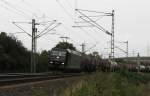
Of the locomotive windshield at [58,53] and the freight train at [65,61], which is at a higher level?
the locomotive windshield at [58,53]

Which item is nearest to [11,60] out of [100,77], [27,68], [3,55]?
[3,55]

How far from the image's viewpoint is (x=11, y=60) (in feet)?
219

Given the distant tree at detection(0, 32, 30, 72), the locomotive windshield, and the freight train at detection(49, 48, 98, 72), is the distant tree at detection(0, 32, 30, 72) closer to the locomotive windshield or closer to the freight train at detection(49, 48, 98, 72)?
the freight train at detection(49, 48, 98, 72)

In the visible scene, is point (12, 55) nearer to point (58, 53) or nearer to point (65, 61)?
point (58, 53)

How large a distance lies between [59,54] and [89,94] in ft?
124

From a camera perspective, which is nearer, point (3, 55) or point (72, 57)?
point (72, 57)

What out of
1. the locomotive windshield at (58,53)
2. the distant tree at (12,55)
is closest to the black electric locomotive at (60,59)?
the locomotive windshield at (58,53)

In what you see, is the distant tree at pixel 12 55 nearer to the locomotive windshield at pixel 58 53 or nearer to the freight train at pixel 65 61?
the freight train at pixel 65 61

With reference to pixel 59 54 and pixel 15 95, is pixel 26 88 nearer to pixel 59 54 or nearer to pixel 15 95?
pixel 15 95

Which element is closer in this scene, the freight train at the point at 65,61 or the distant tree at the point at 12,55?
the freight train at the point at 65,61

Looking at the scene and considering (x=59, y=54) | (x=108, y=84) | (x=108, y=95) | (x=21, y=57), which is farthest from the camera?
(x=21, y=57)

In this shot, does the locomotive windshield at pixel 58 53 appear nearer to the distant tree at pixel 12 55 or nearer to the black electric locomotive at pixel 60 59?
the black electric locomotive at pixel 60 59

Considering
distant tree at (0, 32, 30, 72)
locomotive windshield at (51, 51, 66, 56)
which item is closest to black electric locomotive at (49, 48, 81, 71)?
locomotive windshield at (51, 51, 66, 56)

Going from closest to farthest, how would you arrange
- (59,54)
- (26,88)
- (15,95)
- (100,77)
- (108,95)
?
(15,95), (108,95), (26,88), (100,77), (59,54)
